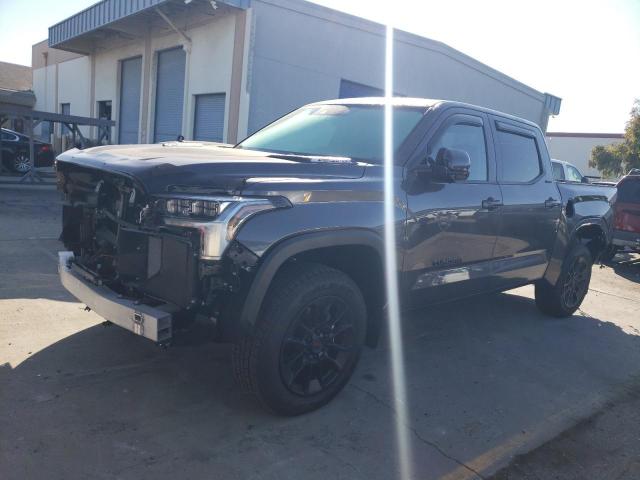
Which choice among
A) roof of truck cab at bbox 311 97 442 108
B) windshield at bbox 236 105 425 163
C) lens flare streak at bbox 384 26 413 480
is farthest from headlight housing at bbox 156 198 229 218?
roof of truck cab at bbox 311 97 442 108

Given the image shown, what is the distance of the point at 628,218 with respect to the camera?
9883mm

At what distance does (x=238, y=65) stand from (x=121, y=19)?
191 inches

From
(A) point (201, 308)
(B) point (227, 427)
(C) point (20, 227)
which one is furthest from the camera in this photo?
(C) point (20, 227)

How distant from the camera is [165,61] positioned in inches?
625

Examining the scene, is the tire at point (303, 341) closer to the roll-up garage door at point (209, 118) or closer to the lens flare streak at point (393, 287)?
the lens flare streak at point (393, 287)

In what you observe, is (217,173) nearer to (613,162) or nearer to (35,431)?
(35,431)

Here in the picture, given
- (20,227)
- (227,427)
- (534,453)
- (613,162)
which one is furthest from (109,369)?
(613,162)

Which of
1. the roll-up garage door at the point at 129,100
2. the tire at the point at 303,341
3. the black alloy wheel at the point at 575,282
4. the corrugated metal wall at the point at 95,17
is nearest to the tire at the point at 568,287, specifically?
the black alloy wheel at the point at 575,282

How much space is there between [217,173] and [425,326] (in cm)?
316

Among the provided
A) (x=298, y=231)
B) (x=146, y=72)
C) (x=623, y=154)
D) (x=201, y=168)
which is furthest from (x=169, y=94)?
(x=623, y=154)

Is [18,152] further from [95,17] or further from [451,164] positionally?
[451,164]

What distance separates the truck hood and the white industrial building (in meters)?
9.11

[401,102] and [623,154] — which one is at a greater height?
[623,154]

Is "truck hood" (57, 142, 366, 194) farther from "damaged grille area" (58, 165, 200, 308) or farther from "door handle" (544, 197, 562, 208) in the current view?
"door handle" (544, 197, 562, 208)
